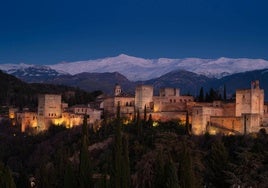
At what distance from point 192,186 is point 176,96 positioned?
121 feet

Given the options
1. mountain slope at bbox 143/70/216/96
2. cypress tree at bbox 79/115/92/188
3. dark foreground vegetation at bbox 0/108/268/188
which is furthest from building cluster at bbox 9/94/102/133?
mountain slope at bbox 143/70/216/96

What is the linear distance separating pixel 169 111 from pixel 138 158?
43.3 feet

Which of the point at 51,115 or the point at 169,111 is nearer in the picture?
the point at 169,111

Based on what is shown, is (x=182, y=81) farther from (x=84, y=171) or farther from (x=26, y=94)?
(x=84, y=171)

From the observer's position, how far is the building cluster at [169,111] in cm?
5675

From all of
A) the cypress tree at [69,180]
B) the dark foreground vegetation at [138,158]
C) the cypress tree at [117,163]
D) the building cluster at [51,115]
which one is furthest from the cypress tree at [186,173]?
the building cluster at [51,115]

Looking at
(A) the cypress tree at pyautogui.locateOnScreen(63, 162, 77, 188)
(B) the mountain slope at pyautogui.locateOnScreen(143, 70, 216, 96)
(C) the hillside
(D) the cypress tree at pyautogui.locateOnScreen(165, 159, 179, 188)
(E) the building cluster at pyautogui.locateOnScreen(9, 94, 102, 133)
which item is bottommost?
(A) the cypress tree at pyautogui.locateOnScreen(63, 162, 77, 188)

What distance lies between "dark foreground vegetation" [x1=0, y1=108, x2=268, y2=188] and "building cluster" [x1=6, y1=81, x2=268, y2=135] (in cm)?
175

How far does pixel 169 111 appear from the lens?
213ft

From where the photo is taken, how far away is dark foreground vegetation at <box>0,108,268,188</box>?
37.7 metres

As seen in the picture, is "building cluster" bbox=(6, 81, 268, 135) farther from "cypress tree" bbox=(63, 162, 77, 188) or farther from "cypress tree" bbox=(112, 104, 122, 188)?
"cypress tree" bbox=(63, 162, 77, 188)

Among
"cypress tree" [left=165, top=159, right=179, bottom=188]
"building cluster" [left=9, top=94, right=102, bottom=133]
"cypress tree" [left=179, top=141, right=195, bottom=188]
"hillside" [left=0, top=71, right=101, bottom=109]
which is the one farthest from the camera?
"hillside" [left=0, top=71, right=101, bottom=109]

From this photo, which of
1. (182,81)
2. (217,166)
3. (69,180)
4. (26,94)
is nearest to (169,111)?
(217,166)

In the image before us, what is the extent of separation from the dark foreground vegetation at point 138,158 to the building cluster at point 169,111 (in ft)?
5.75
